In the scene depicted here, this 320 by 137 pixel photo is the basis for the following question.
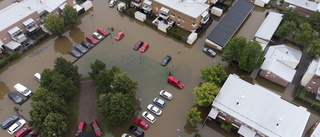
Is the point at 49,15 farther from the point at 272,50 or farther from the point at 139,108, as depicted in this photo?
the point at 272,50

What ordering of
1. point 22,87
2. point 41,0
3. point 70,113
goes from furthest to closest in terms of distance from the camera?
1. point 41,0
2. point 22,87
3. point 70,113

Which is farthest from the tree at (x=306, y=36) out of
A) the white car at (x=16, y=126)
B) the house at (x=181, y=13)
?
the white car at (x=16, y=126)

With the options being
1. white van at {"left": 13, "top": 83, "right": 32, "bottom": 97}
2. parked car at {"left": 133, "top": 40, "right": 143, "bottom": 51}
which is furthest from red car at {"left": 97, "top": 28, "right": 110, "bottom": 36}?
white van at {"left": 13, "top": 83, "right": 32, "bottom": 97}

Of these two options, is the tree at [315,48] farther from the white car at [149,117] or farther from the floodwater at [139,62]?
the white car at [149,117]

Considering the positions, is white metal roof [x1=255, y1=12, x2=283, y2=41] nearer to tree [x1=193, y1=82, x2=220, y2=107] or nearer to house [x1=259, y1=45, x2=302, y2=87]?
house [x1=259, y1=45, x2=302, y2=87]

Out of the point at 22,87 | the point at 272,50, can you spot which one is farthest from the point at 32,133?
the point at 272,50

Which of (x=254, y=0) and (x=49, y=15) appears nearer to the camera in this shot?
(x=49, y=15)
